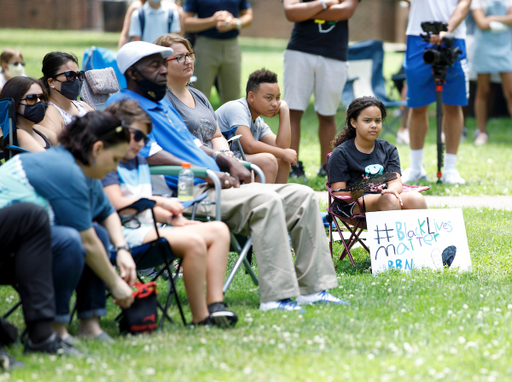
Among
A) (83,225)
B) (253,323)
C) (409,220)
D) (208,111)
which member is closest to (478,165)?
(409,220)

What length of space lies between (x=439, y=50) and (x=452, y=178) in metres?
1.50

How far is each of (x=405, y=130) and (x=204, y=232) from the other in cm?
903

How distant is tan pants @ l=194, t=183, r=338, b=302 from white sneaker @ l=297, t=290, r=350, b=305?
0.13 feet

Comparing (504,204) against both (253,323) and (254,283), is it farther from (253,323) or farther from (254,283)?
(253,323)

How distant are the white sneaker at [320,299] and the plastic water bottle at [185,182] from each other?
88 cm

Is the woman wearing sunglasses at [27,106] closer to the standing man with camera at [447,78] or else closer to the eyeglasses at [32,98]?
the eyeglasses at [32,98]

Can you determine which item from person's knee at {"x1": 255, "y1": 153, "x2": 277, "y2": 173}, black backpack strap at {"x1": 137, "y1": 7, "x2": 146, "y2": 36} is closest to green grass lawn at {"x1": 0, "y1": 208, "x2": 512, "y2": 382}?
person's knee at {"x1": 255, "y1": 153, "x2": 277, "y2": 173}

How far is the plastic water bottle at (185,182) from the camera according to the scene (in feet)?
12.7

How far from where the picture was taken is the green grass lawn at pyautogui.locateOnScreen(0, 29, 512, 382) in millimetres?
2852

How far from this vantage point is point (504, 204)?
272 inches

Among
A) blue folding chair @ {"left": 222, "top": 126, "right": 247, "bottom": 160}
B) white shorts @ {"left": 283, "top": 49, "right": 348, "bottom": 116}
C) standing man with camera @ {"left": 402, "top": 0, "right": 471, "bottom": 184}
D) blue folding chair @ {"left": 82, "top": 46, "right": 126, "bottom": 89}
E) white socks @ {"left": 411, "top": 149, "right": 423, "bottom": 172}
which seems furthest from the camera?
white socks @ {"left": 411, "top": 149, "right": 423, "bottom": 172}

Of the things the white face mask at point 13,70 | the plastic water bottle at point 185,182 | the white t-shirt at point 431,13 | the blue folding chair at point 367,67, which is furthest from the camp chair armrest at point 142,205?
the blue folding chair at point 367,67

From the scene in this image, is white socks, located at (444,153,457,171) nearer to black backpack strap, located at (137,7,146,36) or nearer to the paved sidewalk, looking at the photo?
the paved sidewalk

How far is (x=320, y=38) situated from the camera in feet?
24.6
